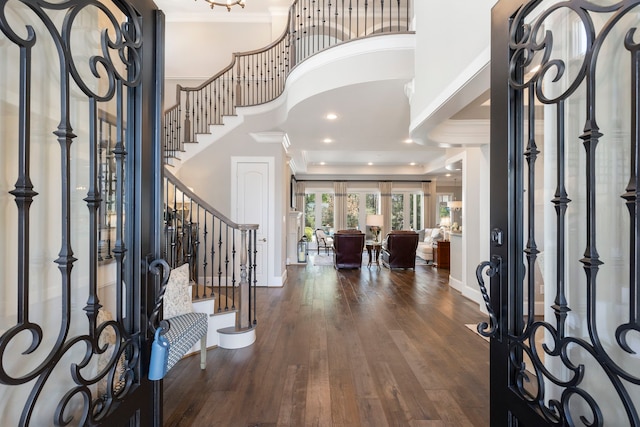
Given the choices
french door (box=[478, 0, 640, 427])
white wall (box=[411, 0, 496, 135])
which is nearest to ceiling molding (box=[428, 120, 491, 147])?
white wall (box=[411, 0, 496, 135])

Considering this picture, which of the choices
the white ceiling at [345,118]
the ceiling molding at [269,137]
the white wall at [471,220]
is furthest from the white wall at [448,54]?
the ceiling molding at [269,137]

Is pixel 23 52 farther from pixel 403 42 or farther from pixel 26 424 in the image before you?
pixel 403 42

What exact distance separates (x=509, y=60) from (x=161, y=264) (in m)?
1.40

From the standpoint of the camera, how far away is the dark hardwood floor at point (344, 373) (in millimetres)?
1902

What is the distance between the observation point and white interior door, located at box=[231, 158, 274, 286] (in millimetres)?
5426

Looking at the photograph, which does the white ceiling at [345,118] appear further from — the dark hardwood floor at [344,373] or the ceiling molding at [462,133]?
the dark hardwood floor at [344,373]

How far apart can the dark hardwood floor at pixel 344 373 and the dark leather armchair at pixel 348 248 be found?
2895 mm

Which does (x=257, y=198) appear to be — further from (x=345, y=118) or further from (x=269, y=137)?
(x=345, y=118)

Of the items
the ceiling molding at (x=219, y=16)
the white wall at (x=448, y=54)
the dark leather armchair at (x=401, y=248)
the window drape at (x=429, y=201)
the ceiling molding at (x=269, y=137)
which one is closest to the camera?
the white wall at (x=448, y=54)

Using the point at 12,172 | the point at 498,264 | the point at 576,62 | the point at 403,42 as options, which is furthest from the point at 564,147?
the point at 403,42

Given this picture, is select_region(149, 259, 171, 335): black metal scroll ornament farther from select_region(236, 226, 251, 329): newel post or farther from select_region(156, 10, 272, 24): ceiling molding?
select_region(156, 10, 272, 24): ceiling molding

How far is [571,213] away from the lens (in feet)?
3.12

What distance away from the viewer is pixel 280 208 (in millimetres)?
5457

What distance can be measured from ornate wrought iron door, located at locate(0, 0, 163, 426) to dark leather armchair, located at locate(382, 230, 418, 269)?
6.42 m
